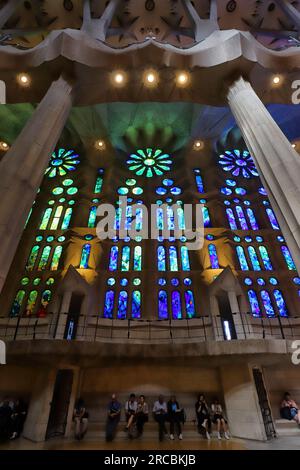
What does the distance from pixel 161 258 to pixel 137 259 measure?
138 cm

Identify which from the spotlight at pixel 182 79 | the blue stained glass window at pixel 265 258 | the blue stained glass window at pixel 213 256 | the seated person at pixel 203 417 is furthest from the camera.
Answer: the blue stained glass window at pixel 265 258

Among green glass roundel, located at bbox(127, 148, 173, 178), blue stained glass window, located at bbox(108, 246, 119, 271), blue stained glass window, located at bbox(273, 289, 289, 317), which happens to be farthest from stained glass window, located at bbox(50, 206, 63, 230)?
blue stained glass window, located at bbox(273, 289, 289, 317)

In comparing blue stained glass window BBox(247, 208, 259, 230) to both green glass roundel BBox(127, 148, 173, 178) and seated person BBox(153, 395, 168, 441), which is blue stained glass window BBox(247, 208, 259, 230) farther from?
seated person BBox(153, 395, 168, 441)

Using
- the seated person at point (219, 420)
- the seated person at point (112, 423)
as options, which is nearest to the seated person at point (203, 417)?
the seated person at point (219, 420)

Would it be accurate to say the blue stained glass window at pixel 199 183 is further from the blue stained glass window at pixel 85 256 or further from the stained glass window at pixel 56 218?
the stained glass window at pixel 56 218

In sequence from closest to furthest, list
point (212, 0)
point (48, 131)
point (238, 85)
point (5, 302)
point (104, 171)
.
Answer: point (48, 131) → point (238, 85) → point (5, 302) → point (212, 0) → point (104, 171)

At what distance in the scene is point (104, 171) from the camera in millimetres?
18672

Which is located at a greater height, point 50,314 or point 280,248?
point 280,248

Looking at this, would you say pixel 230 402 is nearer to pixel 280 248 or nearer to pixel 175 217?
pixel 280 248

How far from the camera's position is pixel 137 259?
1457cm

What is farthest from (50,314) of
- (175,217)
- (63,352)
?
(175,217)

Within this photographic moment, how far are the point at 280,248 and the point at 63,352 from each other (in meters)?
12.6

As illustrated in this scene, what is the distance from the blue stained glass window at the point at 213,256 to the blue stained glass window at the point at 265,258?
9.40 feet

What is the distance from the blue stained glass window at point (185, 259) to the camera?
46.6ft
